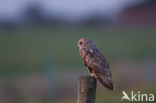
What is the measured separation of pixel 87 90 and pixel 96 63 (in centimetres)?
66

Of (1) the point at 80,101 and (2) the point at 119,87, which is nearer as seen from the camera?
(1) the point at 80,101

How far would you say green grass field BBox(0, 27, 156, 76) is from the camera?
26.8 m

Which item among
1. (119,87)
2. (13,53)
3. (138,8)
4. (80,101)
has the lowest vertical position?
(80,101)

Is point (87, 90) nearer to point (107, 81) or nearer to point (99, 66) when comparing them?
point (107, 81)

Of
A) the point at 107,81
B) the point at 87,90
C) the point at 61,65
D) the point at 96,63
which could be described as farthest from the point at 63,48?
the point at 87,90

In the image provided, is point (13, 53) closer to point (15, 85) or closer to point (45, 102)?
point (15, 85)

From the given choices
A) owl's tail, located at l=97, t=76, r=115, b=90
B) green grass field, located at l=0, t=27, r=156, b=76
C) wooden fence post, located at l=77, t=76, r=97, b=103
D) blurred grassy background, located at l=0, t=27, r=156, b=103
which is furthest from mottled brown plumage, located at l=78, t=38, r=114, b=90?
green grass field, located at l=0, t=27, r=156, b=76

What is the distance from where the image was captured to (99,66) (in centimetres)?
1015

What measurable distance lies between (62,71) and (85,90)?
1421 cm

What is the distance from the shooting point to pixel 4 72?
82.6 ft

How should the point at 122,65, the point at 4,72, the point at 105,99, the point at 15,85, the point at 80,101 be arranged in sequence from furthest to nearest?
the point at 4,72, the point at 122,65, the point at 15,85, the point at 105,99, the point at 80,101

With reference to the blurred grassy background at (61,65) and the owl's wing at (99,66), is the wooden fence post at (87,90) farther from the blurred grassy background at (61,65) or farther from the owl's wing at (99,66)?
the blurred grassy background at (61,65)

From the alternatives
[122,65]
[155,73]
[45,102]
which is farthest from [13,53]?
[45,102]

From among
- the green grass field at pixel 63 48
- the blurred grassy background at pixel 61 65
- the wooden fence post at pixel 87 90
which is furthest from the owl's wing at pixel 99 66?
the green grass field at pixel 63 48
